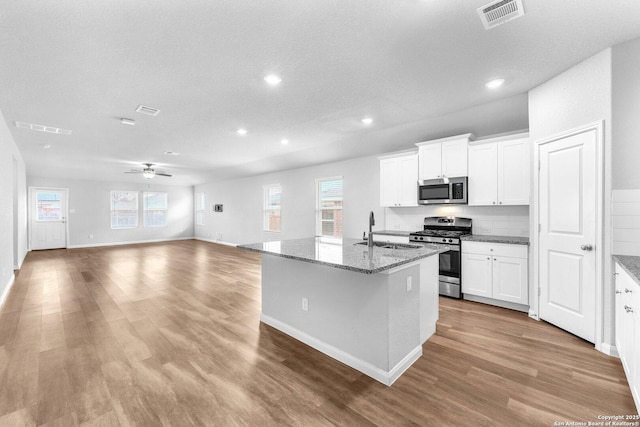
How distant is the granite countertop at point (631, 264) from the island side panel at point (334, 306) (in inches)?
61.0

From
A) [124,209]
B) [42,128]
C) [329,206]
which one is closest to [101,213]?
[124,209]

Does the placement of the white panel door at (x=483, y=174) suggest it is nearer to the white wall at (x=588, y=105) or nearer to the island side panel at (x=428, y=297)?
the white wall at (x=588, y=105)

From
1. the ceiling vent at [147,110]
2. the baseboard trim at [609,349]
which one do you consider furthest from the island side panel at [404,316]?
the ceiling vent at [147,110]

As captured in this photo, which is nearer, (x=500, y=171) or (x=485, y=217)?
(x=500, y=171)

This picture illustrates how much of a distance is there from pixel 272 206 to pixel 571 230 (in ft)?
23.7

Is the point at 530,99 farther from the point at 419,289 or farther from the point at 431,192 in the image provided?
the point at 419,289

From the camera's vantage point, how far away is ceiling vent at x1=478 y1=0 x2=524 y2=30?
1912mm

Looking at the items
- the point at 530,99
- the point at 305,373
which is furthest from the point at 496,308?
the point at 305,373

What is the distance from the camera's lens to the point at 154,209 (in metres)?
11.6

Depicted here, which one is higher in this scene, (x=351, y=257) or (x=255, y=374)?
(x=351, y=257)

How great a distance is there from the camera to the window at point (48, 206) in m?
9.25

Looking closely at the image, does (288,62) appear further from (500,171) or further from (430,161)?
(500,171)

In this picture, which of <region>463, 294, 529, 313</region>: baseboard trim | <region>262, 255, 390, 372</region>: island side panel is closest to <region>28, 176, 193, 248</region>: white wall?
<region>262, 255, 390, 372</region>: island side panel

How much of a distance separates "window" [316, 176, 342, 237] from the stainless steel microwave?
2.39 metres
